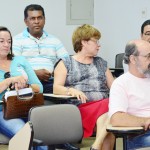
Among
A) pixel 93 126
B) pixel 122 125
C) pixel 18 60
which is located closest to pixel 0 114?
pixel 18 60

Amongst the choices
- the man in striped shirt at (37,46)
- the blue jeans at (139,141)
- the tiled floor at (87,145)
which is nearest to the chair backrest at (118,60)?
the man in striped shirt at (37,46)

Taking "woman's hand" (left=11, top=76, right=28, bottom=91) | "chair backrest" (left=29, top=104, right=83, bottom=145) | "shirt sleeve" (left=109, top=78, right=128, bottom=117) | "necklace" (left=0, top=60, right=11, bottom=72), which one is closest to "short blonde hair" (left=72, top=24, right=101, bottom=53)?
"necklace" (left=0, top=60, right=11, bottom=72)

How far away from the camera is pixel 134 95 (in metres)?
2.94

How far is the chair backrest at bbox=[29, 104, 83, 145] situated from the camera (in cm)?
301

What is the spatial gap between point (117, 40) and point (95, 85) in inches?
81.1

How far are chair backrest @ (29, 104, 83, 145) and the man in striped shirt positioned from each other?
1.41 metres

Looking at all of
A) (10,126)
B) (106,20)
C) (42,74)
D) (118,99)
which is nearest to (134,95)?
(118,99)

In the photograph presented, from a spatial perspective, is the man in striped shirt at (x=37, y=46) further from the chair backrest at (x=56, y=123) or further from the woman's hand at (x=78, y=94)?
the chair backrest at (x=56, y=123)

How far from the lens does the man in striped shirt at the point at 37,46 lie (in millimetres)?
4664

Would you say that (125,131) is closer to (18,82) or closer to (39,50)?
(18,82)

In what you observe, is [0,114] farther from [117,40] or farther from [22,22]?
[117,40]

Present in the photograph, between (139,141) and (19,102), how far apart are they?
110 centimetres

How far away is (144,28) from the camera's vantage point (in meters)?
4.71

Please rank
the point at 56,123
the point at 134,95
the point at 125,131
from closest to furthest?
the point at 125,131
the point at 134,95
the point at 56,123
